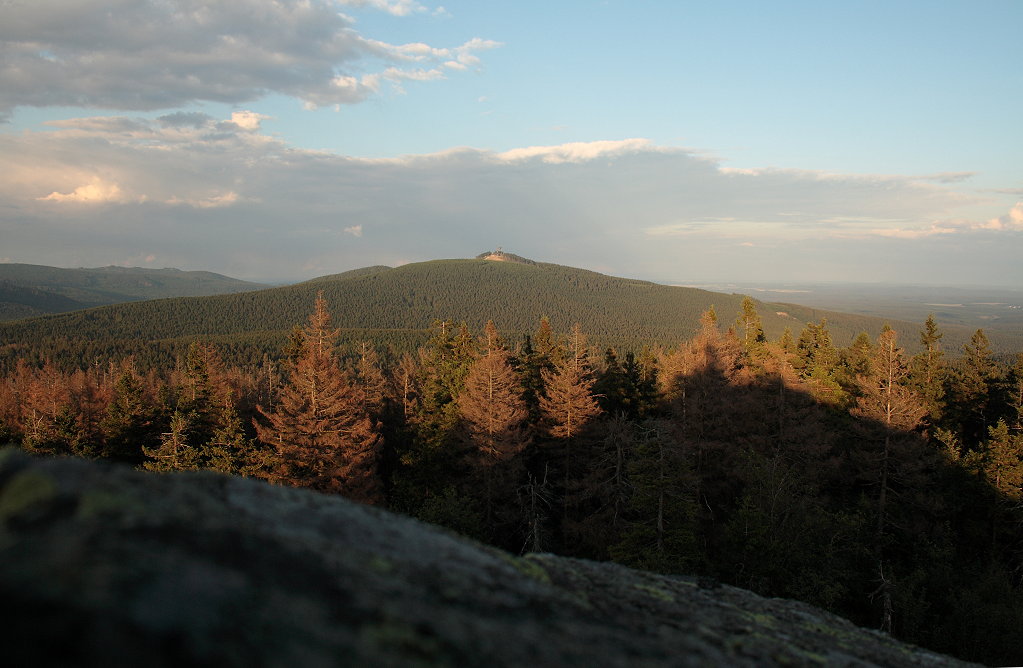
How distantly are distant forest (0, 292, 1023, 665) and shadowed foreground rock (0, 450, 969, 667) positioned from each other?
13.5m

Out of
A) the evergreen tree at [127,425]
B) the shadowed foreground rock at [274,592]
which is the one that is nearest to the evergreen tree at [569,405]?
the evergreen tree at [127,425]

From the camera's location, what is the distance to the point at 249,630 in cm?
196

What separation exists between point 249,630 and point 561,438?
100ft

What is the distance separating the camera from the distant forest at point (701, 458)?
17312 millimetres

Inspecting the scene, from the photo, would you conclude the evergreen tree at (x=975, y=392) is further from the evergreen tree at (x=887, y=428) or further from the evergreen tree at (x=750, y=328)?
the evergreen tree at (x=887, y=428)

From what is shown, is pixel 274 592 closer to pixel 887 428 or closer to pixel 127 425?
pixel 887 428

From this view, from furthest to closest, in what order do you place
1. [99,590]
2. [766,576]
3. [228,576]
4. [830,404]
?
1. [830,404]
2. [766,576]
3. [228,576]
4. [99,590]

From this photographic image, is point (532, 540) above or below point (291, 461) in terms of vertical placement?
below

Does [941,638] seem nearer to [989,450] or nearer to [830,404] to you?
[989,450]

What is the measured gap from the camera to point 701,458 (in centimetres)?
2847

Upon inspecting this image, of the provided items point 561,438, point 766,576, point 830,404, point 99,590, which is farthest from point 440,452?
point 99,590

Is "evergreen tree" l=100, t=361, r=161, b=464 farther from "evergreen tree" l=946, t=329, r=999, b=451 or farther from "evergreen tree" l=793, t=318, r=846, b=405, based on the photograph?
"evergreen tree" l=946, t=329, r=999, b=451

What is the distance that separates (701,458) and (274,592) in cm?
2921

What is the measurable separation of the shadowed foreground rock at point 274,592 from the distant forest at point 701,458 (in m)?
13.5
